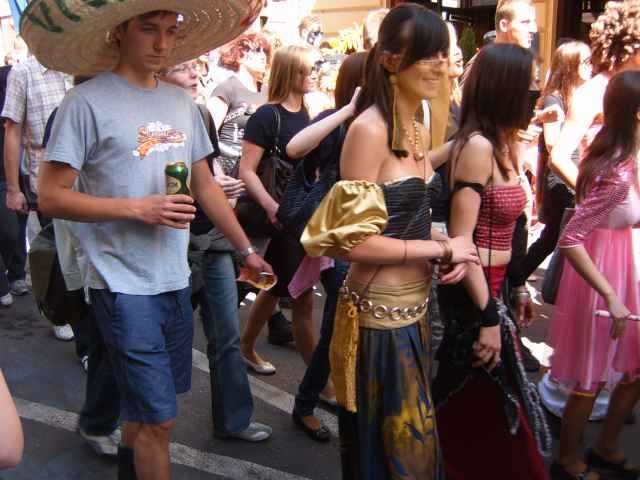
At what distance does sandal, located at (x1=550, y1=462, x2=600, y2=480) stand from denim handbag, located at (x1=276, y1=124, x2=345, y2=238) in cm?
147

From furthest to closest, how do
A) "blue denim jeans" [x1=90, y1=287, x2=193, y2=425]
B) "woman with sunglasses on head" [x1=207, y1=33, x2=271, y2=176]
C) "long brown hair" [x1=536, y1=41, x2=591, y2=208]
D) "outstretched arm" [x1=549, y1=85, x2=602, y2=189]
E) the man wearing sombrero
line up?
"long brown hair" [x1=536, y1=41, x2=591, y2=208]
"woman with sunglasses on head" [x1=207, y1=33, x2=271, y2=176]
"outstretched arm" [x1=549, y1=85, x2=602, y2=189]
"blue denim jeans" [x1=90, y1=287, x2=193, y2=425]
the man wearing sombrero

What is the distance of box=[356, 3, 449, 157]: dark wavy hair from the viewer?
7.91 feet

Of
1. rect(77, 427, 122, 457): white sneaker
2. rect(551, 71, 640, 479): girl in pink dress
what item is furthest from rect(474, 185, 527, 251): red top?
rect(77, 427, 122, 457): white sneaker

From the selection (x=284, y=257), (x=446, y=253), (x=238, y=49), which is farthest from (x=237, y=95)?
(x=446, y=253)

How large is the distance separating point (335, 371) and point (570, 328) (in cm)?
126

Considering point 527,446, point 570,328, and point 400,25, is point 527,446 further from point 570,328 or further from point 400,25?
point 400,25

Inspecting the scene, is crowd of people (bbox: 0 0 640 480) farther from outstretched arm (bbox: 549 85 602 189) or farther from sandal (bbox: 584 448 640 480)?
outstretched arm (bbox: 549 85 602 189)

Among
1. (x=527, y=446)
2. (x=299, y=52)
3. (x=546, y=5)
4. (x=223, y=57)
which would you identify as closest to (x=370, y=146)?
(x=527, y=446)

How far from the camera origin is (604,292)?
9.78 feet

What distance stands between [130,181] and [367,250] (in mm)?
833

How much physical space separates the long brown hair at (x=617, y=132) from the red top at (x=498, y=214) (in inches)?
18.8

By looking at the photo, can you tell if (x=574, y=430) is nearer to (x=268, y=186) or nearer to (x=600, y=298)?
(x=600, y=298)

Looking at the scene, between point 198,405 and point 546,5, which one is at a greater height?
point 546,5

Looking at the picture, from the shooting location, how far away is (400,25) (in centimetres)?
242
